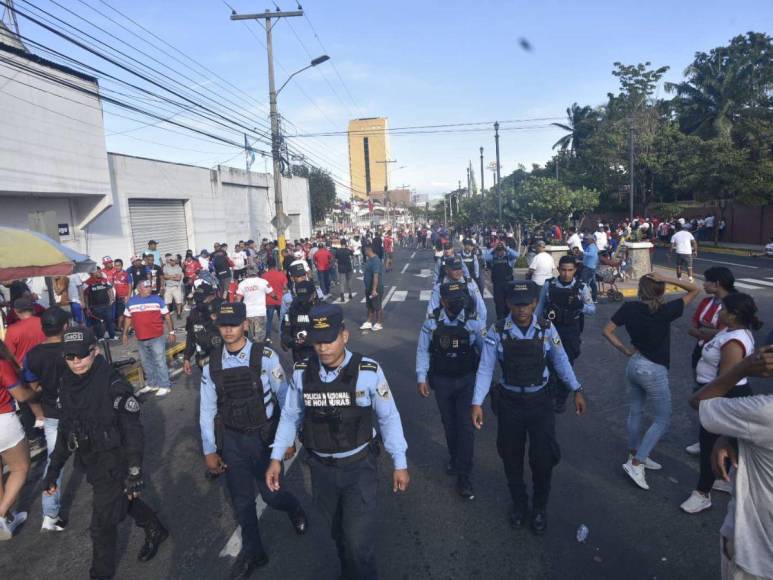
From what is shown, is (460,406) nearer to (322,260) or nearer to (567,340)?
(567,340)

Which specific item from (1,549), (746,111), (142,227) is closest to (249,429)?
(1,549)

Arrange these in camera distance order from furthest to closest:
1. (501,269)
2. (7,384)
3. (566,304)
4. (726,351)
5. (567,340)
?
(501,269) < (567,340) < (566,304) < (7,384) < (726,351)

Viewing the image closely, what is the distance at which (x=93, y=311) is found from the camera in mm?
11375

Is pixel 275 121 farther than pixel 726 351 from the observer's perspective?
Yes

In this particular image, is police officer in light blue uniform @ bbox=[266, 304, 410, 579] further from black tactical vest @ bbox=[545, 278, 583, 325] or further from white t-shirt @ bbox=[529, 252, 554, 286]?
white t-shirt @ bbox=[529, 252, 554, 286]

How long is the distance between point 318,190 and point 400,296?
107 ft

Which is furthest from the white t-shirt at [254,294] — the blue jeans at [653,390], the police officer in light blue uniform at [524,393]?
the blue jeans at [653,390]

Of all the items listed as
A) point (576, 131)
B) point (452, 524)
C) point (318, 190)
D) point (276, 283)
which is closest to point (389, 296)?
point (276, 283)

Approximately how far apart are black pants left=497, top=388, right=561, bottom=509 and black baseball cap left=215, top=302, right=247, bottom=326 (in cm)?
204

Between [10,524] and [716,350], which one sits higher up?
[716,350]

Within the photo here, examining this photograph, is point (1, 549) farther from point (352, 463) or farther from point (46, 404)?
point (352, 463)

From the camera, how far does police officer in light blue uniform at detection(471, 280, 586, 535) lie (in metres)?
3.94

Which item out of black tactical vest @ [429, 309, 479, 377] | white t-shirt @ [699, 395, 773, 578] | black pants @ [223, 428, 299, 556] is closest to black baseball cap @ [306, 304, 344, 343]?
black pants @ [223, 428, 299, 556]

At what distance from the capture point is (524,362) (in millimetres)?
3916
